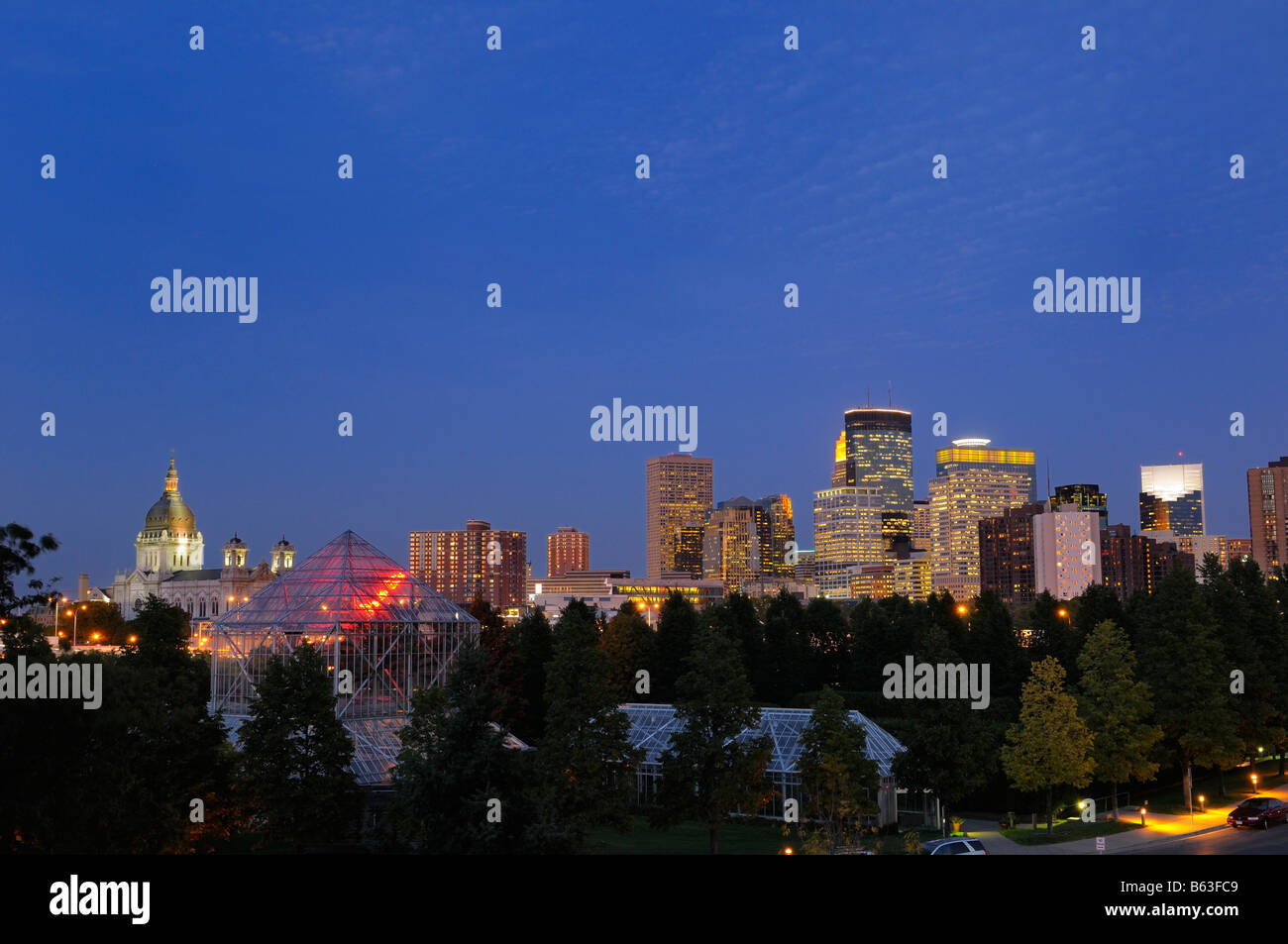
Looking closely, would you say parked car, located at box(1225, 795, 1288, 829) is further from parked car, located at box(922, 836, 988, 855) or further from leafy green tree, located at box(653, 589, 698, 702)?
leafy green tree, located at box(653, 589, 698, 702)

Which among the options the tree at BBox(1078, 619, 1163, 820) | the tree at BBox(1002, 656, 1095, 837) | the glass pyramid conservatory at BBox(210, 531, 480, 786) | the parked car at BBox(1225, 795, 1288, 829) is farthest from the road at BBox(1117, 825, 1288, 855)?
the glass pyramid conservatory at BBox(210, 531, 480, 786)

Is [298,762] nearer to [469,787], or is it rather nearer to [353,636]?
[469,787]

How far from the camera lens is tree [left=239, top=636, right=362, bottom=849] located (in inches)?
1374

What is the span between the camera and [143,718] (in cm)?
3095

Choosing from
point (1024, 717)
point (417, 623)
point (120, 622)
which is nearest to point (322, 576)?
point (417, 623)

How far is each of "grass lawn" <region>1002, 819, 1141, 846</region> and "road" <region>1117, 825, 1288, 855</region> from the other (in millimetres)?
2939

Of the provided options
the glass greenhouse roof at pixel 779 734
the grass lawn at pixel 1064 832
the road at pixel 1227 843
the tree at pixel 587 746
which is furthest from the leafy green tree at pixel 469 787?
the grass lawn at pixel 1064 832

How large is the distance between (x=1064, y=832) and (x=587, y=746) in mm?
19792

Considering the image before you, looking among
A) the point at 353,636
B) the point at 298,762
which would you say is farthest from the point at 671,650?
the point at 298,762

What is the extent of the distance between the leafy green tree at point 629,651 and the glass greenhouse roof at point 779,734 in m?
12.0

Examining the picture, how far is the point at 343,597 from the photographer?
175ft

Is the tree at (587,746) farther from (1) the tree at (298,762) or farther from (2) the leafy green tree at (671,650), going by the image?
(2) the leafy green tree at (671,650)
